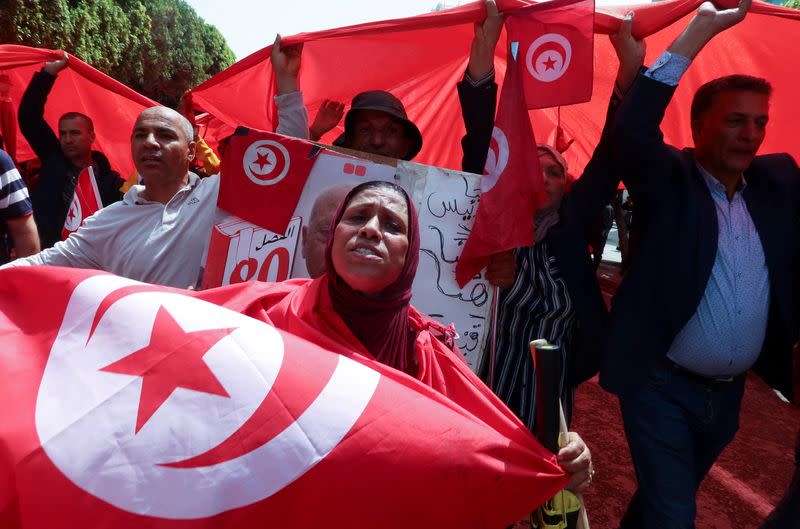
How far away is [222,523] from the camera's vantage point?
1.14 m

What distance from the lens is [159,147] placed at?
2553 millimetres

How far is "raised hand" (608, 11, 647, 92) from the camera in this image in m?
2.15

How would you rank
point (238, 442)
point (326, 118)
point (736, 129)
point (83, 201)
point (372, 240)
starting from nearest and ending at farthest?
point (238, 442) < point (372, 240) < point (736, 129) < point (326, 118) < point (83, 201)

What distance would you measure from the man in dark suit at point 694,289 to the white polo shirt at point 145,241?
1711mm

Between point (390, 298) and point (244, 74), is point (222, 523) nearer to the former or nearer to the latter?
point (390, 298)

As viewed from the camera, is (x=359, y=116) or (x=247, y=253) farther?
(x=359, y=116)

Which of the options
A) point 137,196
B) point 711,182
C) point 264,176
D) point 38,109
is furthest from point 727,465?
point 38,109

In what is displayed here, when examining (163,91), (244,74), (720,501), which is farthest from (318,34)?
(163,91)

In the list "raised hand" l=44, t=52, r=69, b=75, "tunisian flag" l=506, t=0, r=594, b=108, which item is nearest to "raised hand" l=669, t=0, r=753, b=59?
"tunisian flag" l=506, t=0, r=594, b=108

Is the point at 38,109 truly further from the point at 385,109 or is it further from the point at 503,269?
the point at 503,269

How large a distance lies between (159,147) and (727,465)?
4218 mm

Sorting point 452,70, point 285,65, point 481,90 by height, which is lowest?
point 481,90

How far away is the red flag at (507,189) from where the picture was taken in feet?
7.30

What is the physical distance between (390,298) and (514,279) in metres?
0.92
